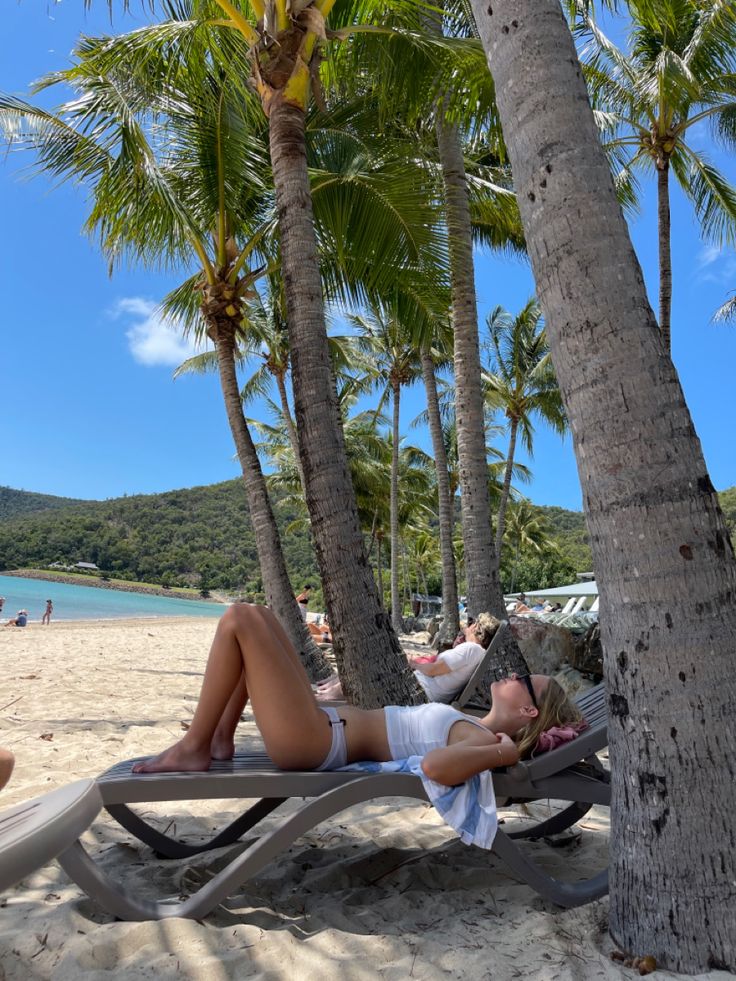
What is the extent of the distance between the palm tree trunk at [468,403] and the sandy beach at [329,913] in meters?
2.85

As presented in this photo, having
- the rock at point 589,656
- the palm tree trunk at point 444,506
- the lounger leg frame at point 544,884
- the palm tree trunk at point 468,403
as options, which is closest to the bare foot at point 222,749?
the lounger leg frame at point 544,884

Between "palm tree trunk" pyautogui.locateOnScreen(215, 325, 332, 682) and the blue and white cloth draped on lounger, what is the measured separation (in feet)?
18.8

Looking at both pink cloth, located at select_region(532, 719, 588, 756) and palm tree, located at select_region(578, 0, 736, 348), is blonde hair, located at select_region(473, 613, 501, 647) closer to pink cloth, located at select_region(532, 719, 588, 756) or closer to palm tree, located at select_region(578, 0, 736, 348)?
pink cloth, located at select_region(532, 719, 588, 756)

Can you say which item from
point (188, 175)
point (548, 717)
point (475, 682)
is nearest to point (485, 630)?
point (475, 682)

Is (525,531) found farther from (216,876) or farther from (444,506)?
(216,876)

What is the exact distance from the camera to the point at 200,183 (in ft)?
28.4

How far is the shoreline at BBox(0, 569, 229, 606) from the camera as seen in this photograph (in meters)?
64.4

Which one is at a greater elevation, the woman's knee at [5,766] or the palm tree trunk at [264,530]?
the palm tree trunk at [264,530]

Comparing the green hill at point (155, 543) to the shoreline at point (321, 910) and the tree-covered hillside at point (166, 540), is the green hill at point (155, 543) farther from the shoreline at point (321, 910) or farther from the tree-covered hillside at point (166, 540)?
the shoreline at point (321, 910)

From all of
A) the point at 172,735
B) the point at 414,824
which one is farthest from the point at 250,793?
the point at 172,735

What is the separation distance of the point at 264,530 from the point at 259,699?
5.88m

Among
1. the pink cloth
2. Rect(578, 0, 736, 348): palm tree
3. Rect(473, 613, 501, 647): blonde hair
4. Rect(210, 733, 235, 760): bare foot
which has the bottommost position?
Rect(210, 733, 235, 760): bare foot

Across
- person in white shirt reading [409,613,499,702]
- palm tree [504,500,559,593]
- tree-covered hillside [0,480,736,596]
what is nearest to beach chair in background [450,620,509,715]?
person in white shirt reading [409,613,499,702]

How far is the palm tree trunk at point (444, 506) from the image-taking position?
13.6 metres
